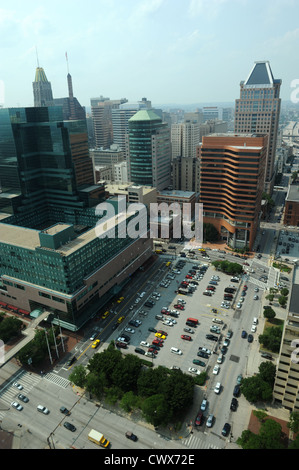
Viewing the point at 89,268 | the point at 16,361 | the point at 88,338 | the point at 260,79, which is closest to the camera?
the point at 16,361

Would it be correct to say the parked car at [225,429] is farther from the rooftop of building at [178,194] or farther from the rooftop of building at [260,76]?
the rooftop of building at [260,76]

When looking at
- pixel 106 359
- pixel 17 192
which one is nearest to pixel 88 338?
pixel 106 359

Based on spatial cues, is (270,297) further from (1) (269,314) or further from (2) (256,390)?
(2) (256,390)

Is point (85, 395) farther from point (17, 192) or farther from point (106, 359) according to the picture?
point (17, 192)

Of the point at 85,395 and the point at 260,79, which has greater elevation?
the point at 260,79

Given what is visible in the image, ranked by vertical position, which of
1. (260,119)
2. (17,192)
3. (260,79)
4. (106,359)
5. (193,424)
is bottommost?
(193,424)

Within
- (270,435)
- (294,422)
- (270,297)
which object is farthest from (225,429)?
(270,297)
